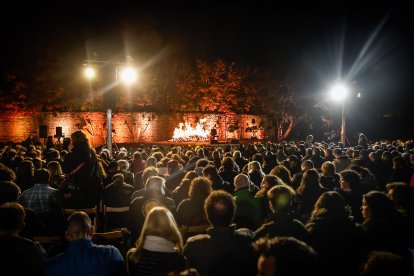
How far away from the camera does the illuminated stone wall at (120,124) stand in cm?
2505

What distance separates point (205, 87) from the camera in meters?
32.6

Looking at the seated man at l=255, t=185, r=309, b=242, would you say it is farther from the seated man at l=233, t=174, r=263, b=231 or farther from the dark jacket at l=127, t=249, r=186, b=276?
the seated man at l=233, t=174, r=263, b=231

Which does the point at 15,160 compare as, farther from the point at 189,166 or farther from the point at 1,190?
the point at 1,190

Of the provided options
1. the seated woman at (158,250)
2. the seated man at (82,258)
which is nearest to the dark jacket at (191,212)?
the seated woman at (158,250)

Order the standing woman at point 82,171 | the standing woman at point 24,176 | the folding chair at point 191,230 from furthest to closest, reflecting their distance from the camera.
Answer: the standing woman at point 24,176 → the standing woman at point 82,171 → the folding chair at point 191,230

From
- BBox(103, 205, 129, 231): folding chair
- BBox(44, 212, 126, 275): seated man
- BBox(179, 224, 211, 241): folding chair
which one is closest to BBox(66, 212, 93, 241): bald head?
BBox(44, 212, 126, 275): seated man

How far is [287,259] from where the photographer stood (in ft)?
6.26

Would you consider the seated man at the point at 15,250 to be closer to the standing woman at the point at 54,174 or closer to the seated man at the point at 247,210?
the seated man at the point at 247,210

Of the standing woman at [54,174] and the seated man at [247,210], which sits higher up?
the standing woman at [54,174]

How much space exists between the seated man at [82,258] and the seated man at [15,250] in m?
0.33

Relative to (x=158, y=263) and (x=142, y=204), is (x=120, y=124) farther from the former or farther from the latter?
(x=158, y=263)

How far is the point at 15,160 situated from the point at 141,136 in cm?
1855

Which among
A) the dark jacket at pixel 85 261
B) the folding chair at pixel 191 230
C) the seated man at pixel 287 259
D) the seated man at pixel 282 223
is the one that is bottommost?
the folding chair at pixel 191 230

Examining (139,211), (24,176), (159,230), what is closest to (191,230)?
(139,211)
